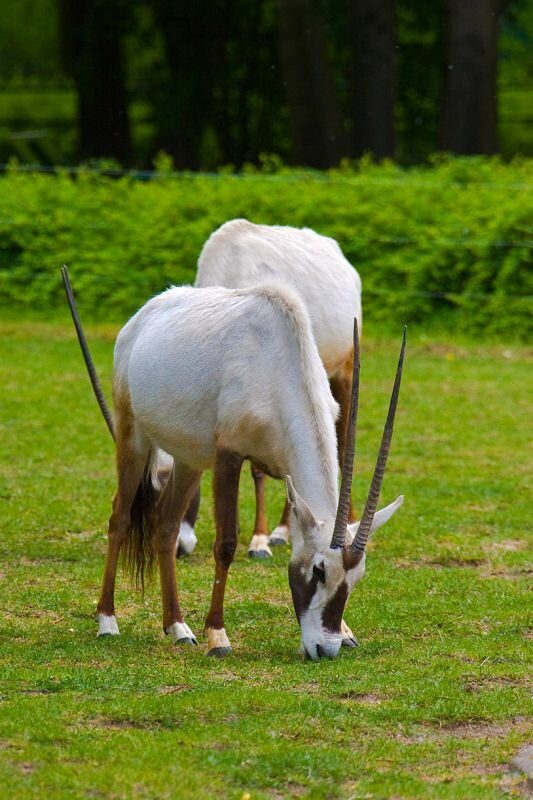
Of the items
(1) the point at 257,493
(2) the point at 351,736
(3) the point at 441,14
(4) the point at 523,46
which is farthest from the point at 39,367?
(4) the point at 523,46

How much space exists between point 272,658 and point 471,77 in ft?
53.9

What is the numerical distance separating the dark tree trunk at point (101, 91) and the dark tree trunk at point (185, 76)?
3.10 feet

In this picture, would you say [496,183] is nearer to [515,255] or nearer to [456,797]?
[515,255]

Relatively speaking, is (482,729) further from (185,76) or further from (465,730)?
(185,76)

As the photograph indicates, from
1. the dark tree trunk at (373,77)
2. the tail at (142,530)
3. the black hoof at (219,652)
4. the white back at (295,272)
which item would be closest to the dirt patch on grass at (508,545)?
the white back at (295,272)

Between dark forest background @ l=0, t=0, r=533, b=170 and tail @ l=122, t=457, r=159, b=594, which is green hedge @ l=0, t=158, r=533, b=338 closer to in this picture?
dark forest background @ l=0, t=0, r=533, b=170

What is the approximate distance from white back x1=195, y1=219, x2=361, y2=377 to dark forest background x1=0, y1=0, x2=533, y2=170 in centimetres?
1293

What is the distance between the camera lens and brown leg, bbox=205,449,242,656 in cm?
633

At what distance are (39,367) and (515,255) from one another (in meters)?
5.17

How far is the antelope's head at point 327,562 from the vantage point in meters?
6.07

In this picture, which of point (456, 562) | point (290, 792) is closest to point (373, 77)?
point (456, 562)

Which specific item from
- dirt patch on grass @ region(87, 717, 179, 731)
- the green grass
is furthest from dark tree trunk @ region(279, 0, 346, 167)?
dirt patch on grass @ region(87, 717, 179, 731)

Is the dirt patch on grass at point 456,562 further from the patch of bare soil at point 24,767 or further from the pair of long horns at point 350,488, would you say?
the patch of bare soil at point 24,767

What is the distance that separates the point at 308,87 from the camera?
2242 cm
